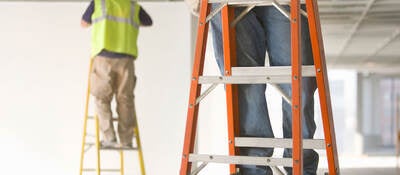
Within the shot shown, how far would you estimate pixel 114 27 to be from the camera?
5555mm

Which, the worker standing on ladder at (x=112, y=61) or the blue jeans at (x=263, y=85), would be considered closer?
the blue jeans at (x=263, y=85)

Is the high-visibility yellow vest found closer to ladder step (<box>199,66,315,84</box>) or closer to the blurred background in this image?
the blurred background

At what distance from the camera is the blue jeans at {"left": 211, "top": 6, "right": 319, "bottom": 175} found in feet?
8.90

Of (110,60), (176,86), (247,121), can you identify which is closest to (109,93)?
(110,60)

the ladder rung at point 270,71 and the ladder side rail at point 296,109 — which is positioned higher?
→ the ladder rung at point 270,71

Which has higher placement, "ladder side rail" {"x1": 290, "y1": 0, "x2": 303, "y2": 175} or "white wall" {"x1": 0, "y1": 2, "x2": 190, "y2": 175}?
"white wall" {"x1": 0, "y1": 2, "x2": 190, "y2": 175}

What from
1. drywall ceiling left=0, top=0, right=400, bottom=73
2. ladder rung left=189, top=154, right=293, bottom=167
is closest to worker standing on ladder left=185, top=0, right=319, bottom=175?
ladder rung left=189, top=154, right=293, bottom=167

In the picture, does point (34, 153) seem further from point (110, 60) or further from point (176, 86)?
point (110, 60)

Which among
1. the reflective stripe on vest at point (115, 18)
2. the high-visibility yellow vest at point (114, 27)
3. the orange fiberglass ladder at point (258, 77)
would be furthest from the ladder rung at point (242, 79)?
the reflective stripe on vest at point (115, 18)

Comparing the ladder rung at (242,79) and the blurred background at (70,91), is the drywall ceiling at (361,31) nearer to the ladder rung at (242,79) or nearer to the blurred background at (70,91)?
A: the blurred background at (70,91)

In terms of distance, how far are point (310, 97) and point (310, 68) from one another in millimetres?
224

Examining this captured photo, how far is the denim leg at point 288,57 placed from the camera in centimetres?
271

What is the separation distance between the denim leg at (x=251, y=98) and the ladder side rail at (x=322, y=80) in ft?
0.89

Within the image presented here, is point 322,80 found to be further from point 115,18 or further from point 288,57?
point 115,18
